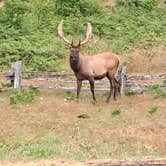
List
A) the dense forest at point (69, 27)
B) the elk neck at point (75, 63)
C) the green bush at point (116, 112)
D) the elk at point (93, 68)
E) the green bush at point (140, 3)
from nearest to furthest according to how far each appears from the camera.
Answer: the green bush at point (116, 112) < the elk neck at point (75, 63) < the elk at point (93, 68) < the dense forest at point (69, 27) < the green bush at point (140, 3)

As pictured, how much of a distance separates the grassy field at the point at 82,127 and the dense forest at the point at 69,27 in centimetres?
439

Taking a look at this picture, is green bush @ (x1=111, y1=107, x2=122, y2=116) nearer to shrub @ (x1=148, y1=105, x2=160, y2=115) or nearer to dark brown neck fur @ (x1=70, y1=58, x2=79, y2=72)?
shrub @ (x1=148, y1=105, x2=160, y2=115)

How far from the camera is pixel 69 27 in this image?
76.9ft

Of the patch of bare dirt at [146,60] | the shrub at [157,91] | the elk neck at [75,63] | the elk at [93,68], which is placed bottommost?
the patch of bare dirt at [146,60]

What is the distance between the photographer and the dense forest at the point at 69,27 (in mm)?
20828

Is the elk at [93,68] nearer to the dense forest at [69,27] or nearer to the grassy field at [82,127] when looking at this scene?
the grassy field at [82,127]

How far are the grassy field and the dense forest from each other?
14.4ft

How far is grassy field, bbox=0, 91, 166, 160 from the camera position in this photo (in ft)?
37.5

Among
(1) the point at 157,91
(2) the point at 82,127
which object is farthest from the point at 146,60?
(2) the point at 82,127

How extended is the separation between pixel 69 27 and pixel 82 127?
10.7m

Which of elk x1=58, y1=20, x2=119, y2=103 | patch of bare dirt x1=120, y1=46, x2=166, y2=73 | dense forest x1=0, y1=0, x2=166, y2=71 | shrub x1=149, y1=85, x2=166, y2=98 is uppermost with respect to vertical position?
elk x1=58, y1=20, x2=119, y2=103

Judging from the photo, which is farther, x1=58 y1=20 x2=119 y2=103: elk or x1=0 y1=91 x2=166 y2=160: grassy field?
x1=58 y1=20 x2=119 y2=103: elk

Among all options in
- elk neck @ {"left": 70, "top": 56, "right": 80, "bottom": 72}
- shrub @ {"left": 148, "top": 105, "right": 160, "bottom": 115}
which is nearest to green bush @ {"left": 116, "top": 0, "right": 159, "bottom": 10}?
elk neck @ {"left": 70, "top": 56, "right": 80, "bottom": 72}

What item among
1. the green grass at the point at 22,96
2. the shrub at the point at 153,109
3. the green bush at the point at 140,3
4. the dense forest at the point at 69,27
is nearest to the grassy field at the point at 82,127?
the shrub at the point at 153,109
